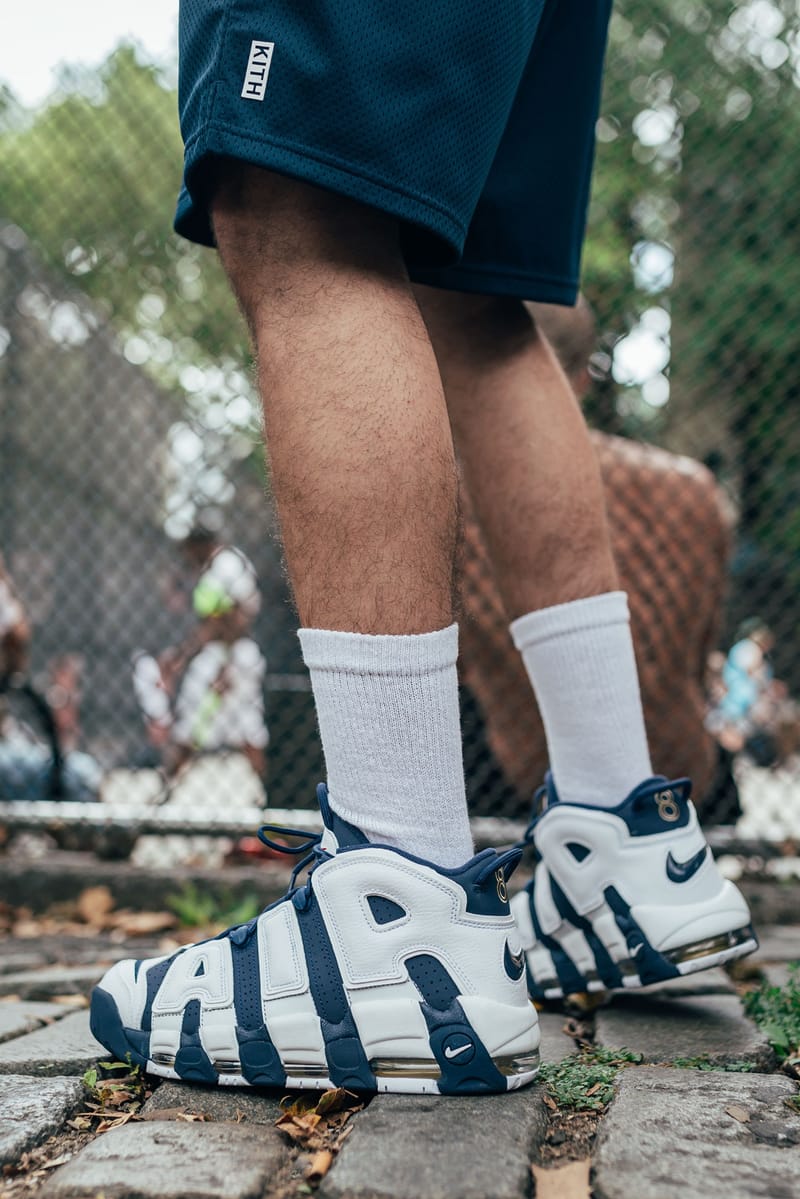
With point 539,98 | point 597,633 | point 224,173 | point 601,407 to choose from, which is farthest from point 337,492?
point 601,407

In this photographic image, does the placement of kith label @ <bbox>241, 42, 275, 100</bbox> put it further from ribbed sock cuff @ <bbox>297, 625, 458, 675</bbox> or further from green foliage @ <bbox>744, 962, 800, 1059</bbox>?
green foliage @ <bbox>744, 962, 800, 1059</bbox>

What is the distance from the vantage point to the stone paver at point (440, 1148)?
919 millimetres

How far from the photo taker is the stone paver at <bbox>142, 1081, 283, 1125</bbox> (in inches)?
46.4

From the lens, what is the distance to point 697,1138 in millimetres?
1041

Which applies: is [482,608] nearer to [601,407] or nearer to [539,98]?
[601,407]

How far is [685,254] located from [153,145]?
5.50 feet

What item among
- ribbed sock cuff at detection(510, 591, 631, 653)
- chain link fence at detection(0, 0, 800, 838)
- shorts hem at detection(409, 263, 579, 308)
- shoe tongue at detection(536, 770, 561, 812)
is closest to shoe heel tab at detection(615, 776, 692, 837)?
shoe tongue at detection(536, 770, 561, 812)

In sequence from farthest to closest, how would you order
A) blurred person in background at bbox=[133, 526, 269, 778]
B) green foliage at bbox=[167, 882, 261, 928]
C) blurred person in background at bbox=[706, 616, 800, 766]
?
blurred person in background at bbox=[133, 526, 269, 778]
blurred person in background at bbox=[706, 616, 800, 766]
green foliage at bbox=[167, 882, 261, 928]

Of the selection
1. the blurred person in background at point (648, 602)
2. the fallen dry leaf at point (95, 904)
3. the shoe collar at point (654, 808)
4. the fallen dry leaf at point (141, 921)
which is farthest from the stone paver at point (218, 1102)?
the fallen dry leaf at point (95, 904)

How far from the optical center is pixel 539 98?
62.2 inches

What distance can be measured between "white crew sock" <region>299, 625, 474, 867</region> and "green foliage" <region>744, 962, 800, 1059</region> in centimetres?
54

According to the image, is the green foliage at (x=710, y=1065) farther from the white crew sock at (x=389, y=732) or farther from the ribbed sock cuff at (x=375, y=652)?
the ribbed sock cuff at (x=375, y=652)

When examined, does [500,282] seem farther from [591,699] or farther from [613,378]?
[613,378]

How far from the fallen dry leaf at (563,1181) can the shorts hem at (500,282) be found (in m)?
1.08
